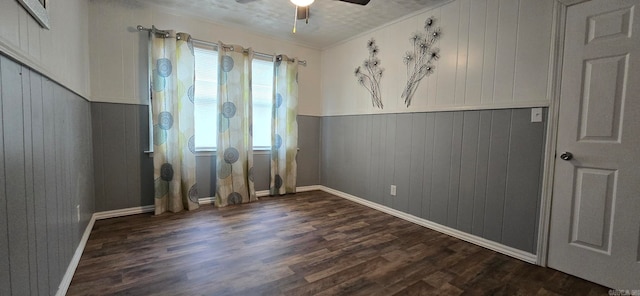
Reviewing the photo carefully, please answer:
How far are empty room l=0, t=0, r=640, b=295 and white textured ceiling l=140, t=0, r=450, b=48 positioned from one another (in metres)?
0.03

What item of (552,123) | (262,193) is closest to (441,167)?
(552,123)

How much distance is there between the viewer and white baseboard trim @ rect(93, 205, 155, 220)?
2842 millimetres

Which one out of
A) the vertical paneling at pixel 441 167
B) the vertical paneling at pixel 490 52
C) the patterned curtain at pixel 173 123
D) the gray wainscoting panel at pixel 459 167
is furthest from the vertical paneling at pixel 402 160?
the patterned curtain at pixel 173 123

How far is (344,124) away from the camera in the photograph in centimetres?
405

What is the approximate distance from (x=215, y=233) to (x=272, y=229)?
1.80ft

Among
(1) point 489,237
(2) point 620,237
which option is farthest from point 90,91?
(2) point 620,237

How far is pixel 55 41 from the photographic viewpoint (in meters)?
1.52

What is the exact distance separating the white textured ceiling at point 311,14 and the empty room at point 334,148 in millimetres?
33

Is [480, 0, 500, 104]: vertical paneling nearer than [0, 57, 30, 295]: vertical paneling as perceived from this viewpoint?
No

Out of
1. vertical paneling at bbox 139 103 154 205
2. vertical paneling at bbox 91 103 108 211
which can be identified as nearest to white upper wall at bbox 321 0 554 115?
vertical paneling at bbox 139 103 154 205

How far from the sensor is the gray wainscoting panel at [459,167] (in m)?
2.18

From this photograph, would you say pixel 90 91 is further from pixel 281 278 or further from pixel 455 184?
pixel 455 184

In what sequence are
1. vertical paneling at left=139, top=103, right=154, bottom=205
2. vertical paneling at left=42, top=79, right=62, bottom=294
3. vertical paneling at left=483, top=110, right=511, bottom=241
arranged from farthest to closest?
vertical paneling at left=139, top=103, right=154, bottom=205
vertical paneling at left=483, top=110, right=511, bottom=241
vertical paneling at left=42, top=79, right=62, bottom=294

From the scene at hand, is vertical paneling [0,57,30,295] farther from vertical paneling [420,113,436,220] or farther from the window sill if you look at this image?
vertical paneling [420,113,436,220]
